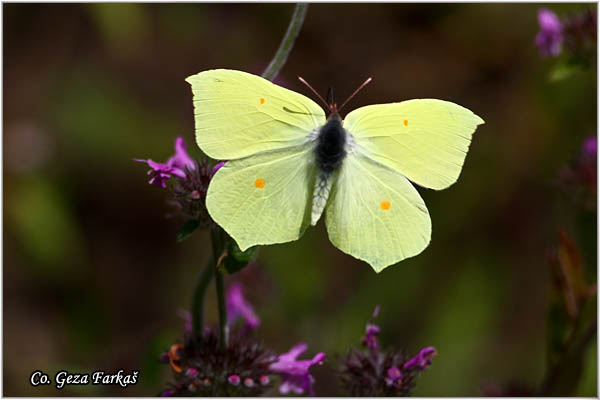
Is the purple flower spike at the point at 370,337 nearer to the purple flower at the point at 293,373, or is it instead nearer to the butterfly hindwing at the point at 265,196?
the purple flower at the point at 293,373

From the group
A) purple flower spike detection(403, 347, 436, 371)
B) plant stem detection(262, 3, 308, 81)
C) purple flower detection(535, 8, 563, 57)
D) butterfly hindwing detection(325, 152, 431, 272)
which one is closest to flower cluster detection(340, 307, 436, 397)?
purple flower spike detection(403, 347, 436, 371)

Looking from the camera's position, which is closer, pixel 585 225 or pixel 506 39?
Answer: pixel 585 225

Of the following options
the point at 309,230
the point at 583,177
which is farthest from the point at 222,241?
the point at 309,230

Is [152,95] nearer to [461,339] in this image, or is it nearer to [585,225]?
[461,339]

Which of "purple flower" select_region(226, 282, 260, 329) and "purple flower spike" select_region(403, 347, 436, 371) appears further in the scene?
"purple flower" select_region(226, 282, 260, 329)

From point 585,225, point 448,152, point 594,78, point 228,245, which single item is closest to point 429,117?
point 448,152

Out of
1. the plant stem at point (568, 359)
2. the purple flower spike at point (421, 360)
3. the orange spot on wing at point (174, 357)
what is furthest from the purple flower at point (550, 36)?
the orange spot on wing at point (174, 357)

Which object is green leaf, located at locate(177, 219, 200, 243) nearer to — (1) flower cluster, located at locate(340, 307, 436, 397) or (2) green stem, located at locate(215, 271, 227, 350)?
(2) green stem, located at locate(215, 271, 227, 350)
